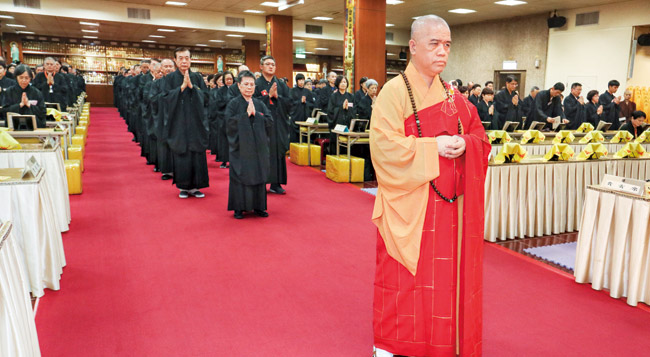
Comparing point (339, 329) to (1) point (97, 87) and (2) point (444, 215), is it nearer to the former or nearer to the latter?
(2) point (444, 215)

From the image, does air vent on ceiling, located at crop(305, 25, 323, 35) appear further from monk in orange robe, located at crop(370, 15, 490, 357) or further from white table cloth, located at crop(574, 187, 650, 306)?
monk in orange robe, located at crop(370, 15, 490, 357)

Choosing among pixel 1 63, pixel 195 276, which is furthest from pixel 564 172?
pixel 1 63

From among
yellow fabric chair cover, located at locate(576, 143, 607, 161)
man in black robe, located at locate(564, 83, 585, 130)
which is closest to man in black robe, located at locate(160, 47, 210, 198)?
yellow fabric chair cover, located at locate(576, 143, 607, 161)

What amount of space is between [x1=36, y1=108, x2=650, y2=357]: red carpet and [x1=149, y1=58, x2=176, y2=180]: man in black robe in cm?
126

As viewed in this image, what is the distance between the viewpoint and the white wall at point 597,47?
11.4m

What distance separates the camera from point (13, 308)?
67.3 inches

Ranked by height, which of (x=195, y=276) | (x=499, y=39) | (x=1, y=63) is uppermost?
(x=499, y=39)

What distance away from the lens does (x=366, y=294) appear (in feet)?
9.99

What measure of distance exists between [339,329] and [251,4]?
492 inches

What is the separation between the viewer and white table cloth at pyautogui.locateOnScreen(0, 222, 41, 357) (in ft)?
5.50

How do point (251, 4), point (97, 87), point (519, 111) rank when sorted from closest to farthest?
point (519, 111) < point (251, 4) < point (97, 87)

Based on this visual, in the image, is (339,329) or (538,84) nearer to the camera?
(339,329)

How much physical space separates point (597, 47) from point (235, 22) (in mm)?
10683

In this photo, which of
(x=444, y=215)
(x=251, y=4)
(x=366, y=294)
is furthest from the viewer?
(x=251, y=4)
